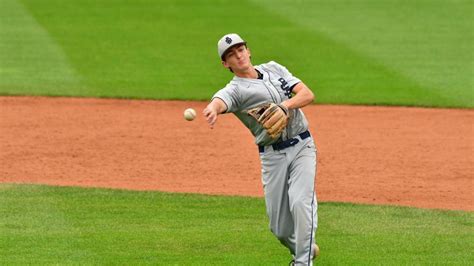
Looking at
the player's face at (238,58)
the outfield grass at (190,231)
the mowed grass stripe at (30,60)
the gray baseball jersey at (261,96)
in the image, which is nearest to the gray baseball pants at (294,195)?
the gray baseball jersey at (261,96)

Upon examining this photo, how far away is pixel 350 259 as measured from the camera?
10.2m

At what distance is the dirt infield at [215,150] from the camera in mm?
13859

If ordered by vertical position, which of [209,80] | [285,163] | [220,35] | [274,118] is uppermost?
[274,118]

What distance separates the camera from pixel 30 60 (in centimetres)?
2156

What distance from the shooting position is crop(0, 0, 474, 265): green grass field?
10617 millimetres

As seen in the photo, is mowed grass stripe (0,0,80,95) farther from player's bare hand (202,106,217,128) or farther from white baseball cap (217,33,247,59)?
player's bare hand (202,106,217,128)

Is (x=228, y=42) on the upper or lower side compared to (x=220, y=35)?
upper

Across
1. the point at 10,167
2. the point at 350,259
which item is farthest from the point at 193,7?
the point at 350,259

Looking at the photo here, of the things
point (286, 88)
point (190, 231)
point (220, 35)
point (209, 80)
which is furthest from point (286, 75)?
point (220, 35)

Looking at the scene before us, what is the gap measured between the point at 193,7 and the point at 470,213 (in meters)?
15.9

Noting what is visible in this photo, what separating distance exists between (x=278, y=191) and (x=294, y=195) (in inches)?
9.5

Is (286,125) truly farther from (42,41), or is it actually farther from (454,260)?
(42,41)

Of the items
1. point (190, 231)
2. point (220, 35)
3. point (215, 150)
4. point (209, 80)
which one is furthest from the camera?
point (220, 35)

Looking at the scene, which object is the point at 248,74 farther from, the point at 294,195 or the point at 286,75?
the point at 294,195
